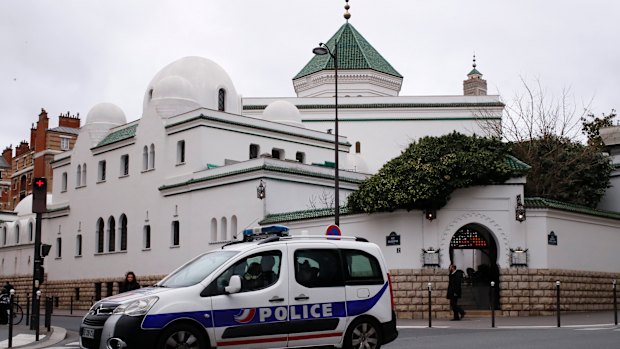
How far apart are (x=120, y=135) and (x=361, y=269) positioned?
33567 millimetres

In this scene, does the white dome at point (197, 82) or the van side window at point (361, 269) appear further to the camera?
the white dome at point (197, 82)

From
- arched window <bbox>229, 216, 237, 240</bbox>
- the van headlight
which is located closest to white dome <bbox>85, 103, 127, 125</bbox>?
arched window <bbox>229, 216, 237, 240</bbox>

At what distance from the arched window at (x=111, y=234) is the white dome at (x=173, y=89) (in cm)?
739

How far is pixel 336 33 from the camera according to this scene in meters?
56.8

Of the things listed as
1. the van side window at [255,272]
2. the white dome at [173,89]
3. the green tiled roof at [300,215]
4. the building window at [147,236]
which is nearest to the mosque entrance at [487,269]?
the green tiled roof at [300,215]

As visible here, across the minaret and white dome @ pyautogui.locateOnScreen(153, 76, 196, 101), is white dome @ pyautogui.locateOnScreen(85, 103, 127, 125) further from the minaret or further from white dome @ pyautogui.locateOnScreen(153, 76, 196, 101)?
the minaret

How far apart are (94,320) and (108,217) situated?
33.0 meters

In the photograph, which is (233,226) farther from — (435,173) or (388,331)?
(388,331)

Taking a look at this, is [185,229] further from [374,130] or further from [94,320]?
[94,320]

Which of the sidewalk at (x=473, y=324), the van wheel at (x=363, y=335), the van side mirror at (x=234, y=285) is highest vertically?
the van side mirror at (x=234, y=285)

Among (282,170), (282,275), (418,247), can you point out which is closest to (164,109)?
(282,170)

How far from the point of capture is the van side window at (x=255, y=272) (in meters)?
11.8

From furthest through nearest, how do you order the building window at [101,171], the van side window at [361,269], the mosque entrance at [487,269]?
the building window at [101,171]
the mosque entrance at [487,269]
the van side window at [361,269]

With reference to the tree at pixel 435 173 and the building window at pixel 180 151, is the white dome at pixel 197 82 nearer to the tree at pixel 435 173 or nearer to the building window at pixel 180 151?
the building window at pixel 180 151
